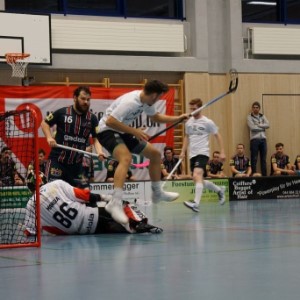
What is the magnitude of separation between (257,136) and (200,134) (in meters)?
6.89

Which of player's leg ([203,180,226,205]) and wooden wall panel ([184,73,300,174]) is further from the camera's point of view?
wooden wall panel ([184,73,300,174])

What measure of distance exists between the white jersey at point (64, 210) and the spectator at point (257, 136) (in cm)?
1117

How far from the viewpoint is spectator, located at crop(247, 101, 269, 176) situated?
18391 millimetres

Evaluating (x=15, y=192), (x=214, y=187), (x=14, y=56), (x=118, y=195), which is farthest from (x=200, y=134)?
(x=14, y=56)

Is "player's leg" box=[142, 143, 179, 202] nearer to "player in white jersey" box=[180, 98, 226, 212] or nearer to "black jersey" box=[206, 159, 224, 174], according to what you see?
"player in white jersey" box=[180, 98, 226, 212]

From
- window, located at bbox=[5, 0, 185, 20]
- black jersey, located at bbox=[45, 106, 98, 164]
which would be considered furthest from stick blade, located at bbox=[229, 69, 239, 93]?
window, located at bbox=[5, 0, 185, 20]

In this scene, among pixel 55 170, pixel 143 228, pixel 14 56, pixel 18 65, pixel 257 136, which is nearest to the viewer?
pixel 143 228

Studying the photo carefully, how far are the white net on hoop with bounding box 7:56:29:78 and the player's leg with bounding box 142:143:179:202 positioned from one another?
8271mm

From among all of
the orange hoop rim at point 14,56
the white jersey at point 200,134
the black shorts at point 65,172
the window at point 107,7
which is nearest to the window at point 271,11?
the window at point 107,7

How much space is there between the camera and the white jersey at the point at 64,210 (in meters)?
7.26

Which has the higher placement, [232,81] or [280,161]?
[232,81]

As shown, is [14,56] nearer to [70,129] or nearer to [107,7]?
[107,7]

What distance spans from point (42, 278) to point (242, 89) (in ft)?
47.9

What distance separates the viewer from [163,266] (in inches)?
196
